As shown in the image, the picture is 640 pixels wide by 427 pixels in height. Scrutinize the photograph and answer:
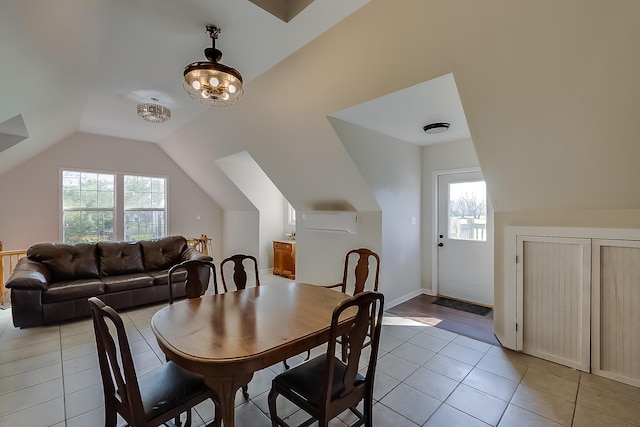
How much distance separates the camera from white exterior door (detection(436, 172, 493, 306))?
3.99 meters

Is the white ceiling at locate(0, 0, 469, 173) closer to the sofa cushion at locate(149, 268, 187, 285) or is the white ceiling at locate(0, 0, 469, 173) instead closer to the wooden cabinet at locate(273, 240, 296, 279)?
the sofa cushion at locate(149, 268, 187, 285)

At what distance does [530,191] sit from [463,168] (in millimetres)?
1626

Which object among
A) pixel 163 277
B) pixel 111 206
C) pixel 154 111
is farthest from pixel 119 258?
pixel 154 111

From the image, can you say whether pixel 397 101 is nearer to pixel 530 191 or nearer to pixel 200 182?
pixel 530 191

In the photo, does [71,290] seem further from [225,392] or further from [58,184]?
[225,392]

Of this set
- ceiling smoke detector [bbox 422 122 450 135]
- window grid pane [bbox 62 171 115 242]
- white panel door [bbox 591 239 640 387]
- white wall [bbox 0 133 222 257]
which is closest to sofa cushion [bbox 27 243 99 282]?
white wall [bbox 0 133 222 257]

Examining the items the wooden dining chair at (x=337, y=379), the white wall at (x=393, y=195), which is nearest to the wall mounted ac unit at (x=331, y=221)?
the white wall at (x=393, y=195)

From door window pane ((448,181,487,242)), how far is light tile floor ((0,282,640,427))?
5.53ft

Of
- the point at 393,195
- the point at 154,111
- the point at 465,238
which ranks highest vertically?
the point at 154,111

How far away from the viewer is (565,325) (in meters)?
2.52

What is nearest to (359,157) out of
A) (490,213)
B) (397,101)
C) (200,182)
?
(397,101)

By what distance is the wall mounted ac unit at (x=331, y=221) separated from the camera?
3994 millimetres

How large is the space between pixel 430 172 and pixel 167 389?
4189mm

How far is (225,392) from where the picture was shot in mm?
1308
